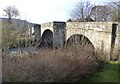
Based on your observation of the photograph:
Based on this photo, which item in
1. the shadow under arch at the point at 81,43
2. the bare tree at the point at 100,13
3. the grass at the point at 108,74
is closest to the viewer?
the grass at the point at 108,74

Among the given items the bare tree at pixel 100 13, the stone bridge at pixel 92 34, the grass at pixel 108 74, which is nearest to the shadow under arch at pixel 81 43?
the stone bridge at pixel 92 34

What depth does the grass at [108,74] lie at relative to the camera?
7910 millimetres

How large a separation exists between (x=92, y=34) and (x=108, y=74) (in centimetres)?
493

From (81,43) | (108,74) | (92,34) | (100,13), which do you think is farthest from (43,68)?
(100,13)

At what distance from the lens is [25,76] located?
5.83 metres

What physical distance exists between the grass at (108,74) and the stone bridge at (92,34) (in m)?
1.75

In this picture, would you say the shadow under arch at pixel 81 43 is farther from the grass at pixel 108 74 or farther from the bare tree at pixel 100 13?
the bare tree at pixel 100 13

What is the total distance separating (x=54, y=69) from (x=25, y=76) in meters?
0.96

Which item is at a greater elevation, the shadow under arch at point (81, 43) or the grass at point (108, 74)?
the shadow under arch at point (81, 43)

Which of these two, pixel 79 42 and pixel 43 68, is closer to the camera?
pixel 43 68

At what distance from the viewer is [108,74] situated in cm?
862

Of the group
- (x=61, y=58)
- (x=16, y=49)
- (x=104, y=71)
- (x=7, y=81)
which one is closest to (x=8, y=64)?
(x=7, y=81)

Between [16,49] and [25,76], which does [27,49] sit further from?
[25,76]

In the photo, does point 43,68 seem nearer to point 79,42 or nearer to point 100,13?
point 79,42
